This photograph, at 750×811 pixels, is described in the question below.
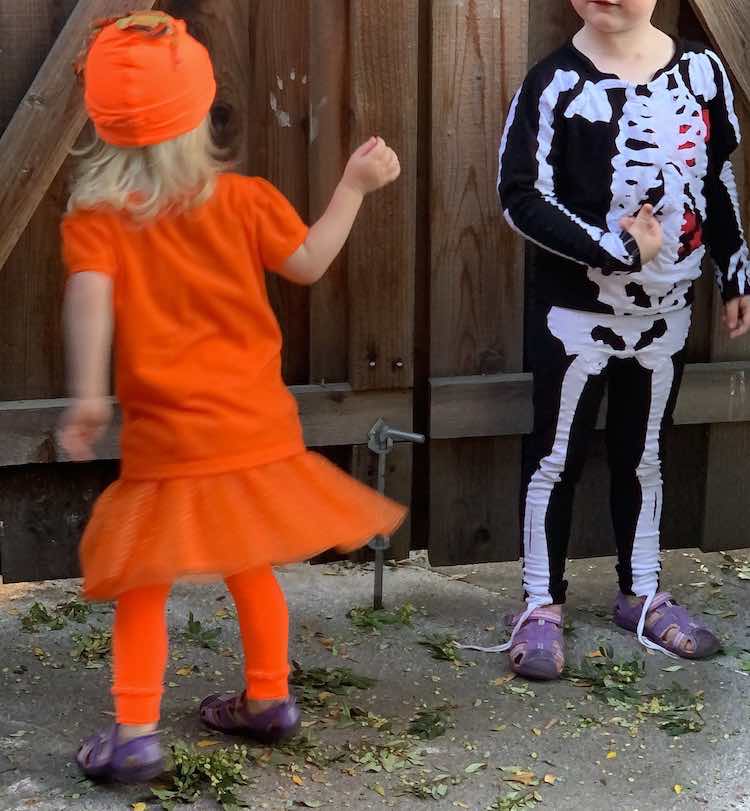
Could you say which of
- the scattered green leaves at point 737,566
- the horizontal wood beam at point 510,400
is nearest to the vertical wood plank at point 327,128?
the horizontal wood beam at point 510,400

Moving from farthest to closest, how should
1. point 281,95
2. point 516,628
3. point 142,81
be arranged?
point 281,95 < point 516,628 < point 142,81

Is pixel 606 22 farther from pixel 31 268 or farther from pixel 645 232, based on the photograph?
pixel 31 268

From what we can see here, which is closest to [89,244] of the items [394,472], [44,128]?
[44,128]

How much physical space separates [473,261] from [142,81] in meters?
1.37

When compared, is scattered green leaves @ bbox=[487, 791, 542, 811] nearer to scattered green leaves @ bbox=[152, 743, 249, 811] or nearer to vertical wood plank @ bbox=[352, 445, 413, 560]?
scattered green leaves @ bbox=[152, 743, 249, 811]

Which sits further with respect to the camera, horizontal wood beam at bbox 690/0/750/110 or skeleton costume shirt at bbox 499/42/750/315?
horizontal wood beam at bbox 690/0/750/110

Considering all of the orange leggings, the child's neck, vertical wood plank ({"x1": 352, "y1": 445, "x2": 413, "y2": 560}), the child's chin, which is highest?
the child's chin

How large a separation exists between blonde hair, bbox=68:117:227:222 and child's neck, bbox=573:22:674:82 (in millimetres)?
1067

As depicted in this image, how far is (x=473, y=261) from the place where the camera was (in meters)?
3.59

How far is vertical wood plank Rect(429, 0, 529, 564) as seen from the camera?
11.4 feet

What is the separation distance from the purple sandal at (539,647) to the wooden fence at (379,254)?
0.56m

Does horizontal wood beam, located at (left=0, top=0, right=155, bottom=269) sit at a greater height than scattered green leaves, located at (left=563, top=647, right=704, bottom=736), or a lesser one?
greater

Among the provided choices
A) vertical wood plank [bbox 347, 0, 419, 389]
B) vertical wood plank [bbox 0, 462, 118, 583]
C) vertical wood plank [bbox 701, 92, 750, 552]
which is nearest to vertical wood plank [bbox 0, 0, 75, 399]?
vertical wood plank [bbox 0, 462, 118, 583]

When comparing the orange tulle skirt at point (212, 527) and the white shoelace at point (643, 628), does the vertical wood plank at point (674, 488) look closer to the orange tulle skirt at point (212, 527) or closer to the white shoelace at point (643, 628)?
the white shoelace at point (643, 628)
